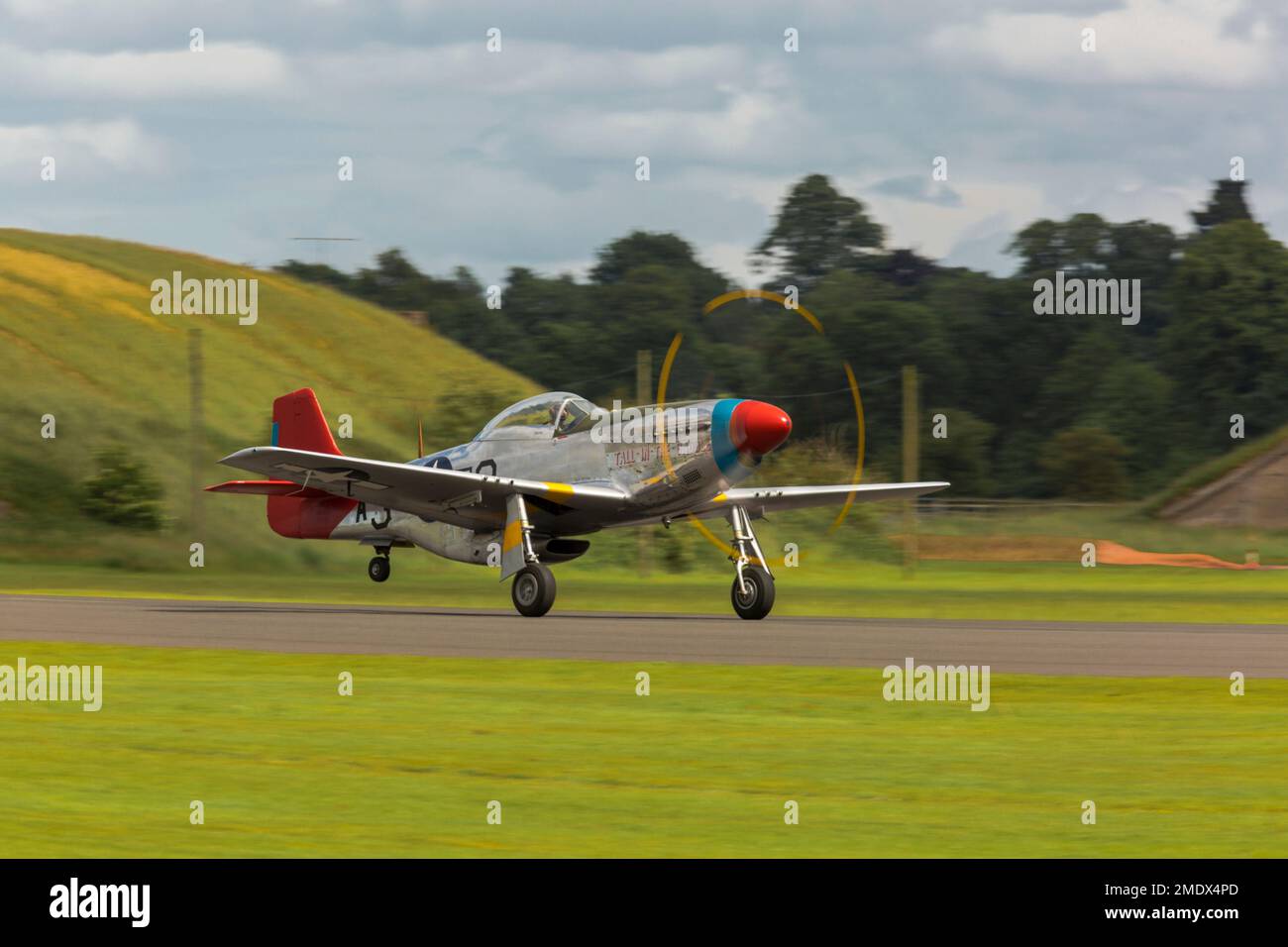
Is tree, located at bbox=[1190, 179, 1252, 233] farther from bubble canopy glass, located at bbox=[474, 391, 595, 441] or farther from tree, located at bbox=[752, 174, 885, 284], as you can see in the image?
bubble canopy glass, located at bbox=[474, 391, 595, 441]

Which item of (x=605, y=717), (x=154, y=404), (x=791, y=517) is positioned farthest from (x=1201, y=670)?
(x=154, y=404)

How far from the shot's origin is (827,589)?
33906 millimetres

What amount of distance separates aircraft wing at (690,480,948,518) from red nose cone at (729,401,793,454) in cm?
174

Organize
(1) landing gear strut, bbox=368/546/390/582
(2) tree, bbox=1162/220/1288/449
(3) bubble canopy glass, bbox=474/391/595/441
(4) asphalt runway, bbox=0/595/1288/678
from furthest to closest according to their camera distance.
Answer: (2) tree, bbox=1162/220/1288/449, (1) landing gear strut, bbox=368/546/390/582, (3) bubble canopy glass, bbox=474/391/595/441, (4) asphalt runway, bbox=0/595/1288/678

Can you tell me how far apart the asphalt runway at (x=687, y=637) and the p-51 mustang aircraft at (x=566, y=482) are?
1.40 meters

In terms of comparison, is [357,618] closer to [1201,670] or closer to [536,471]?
[536,471]

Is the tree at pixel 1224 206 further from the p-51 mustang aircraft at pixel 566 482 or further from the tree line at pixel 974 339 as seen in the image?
the p-51 mustang aircraft at pixel 566 482

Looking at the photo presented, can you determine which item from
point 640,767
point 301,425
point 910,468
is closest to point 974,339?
point 910,468

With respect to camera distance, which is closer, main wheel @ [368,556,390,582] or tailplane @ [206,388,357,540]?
tailplane @ [206,388,357,540]

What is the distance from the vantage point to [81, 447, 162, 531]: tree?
48.2m

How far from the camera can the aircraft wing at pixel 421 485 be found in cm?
2444

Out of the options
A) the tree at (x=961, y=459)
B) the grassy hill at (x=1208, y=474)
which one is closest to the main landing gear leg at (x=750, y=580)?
the grassy hill at (x=1208, y=474)

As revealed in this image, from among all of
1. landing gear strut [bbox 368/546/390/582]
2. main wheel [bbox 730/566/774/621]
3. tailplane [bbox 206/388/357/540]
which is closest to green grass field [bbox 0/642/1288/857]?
main wheel [bbox 730/566/774/621]

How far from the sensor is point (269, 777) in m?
10.6
